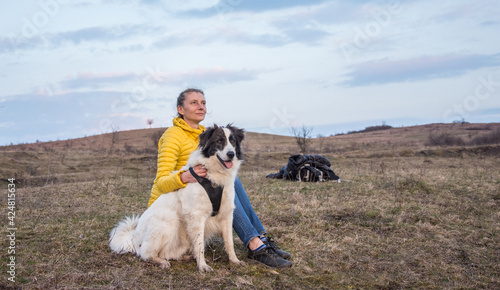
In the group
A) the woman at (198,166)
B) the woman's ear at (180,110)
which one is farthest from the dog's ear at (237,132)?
the woman's ear at (180,110)

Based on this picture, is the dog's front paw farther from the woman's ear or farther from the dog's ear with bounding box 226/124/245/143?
the woman's ear

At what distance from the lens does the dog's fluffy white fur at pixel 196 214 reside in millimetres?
3873

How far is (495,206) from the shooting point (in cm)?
712

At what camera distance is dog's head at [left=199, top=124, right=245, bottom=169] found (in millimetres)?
3919

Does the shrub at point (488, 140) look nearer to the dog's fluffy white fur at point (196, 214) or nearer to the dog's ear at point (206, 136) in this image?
the dog's fluffy white fur at point (196, 214)

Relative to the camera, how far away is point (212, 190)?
387cm

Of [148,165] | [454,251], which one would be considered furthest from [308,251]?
[148,165]

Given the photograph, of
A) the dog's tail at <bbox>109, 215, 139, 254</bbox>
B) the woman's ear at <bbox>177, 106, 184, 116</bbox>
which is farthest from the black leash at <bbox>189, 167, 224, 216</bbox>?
the dog's tail at <bbox>109, 215, 139, 254</bbox>

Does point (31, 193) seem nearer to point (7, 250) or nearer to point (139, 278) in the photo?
point (7, 250)

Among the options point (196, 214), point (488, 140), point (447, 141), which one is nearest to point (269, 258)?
point (196, 214)

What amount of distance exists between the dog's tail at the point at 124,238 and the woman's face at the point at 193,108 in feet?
4.60

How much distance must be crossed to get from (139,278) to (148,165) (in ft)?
46.4

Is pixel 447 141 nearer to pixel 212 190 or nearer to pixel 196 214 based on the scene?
pixel 212 190

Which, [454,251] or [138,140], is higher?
[138,140]
